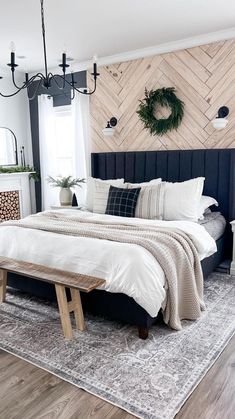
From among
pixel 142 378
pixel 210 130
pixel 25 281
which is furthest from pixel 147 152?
pixel 142 378

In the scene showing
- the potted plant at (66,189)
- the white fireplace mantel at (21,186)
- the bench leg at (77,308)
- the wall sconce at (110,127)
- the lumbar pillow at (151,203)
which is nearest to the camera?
the bench leg at (77,308)

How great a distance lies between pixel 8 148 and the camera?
5.59 m

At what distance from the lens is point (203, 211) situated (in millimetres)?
3930

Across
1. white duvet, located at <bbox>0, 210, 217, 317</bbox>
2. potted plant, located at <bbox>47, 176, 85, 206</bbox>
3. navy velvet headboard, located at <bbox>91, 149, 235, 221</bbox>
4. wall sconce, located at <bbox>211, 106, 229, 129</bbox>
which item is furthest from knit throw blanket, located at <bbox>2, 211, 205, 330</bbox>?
potted plant, located at <bbox>47, 176, 85, 206</bbox>

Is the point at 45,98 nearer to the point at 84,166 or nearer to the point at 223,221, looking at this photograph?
the point at 84,166

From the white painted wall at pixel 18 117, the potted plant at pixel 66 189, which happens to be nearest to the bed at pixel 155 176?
the potted plant at pixel 66 189

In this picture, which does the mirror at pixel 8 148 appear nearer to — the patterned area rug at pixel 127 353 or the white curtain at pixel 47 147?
the white curtain at pixel 47 147

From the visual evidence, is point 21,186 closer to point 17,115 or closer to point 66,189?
point 66,189

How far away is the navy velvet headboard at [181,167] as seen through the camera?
13.5ft

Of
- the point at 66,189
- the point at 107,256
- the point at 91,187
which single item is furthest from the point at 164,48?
the point at 107,256

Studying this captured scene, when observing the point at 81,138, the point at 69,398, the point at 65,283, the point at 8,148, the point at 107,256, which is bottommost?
the point at 69,398

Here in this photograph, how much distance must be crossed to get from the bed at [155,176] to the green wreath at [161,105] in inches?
13.5

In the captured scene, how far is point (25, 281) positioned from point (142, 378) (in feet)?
5.07

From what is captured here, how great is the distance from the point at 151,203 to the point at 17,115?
3.15m
